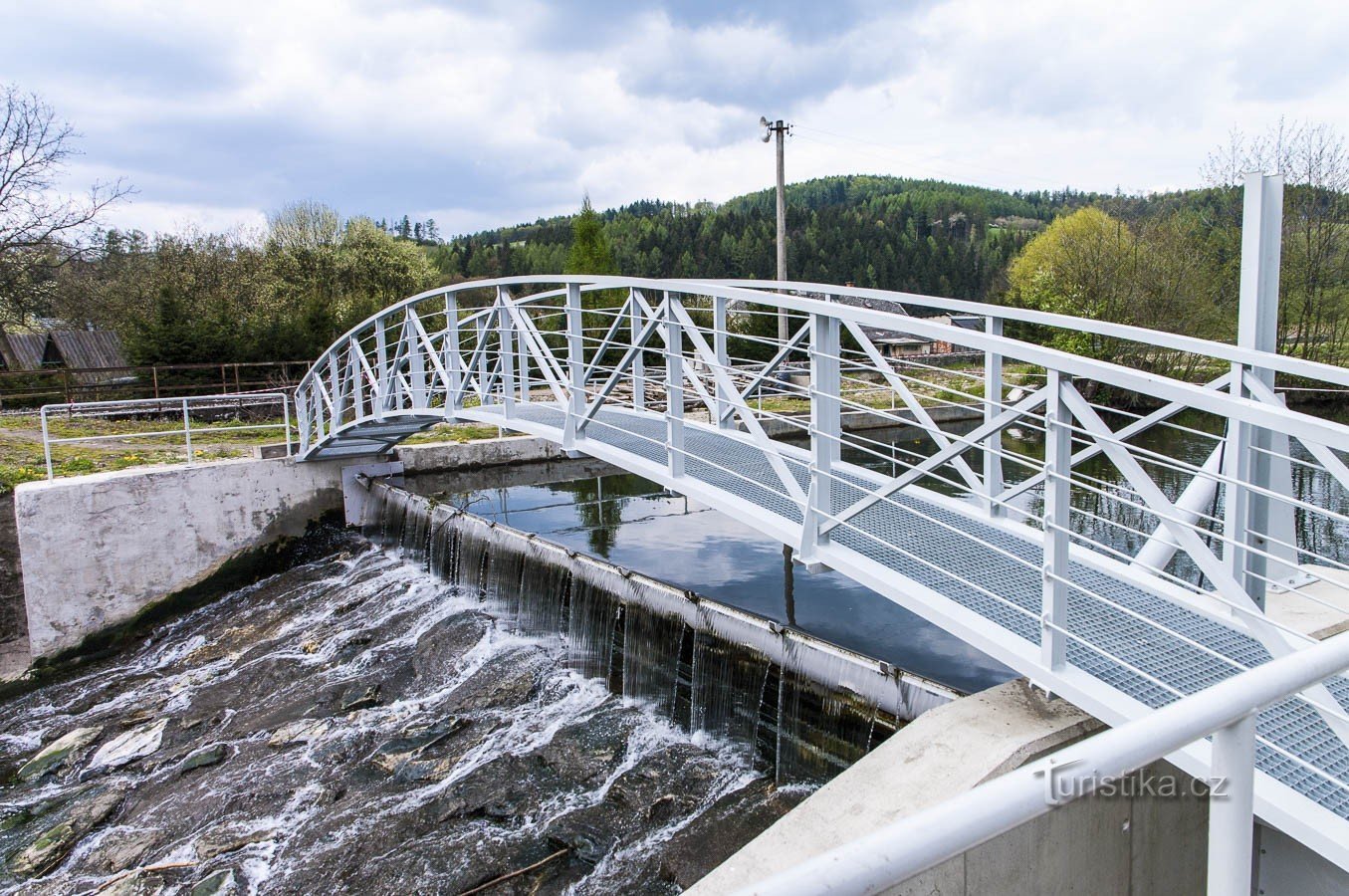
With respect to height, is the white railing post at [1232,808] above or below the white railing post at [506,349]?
below

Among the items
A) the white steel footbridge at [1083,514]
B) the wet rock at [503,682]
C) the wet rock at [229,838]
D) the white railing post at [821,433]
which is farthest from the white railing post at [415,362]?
the white railing post at [821,433]

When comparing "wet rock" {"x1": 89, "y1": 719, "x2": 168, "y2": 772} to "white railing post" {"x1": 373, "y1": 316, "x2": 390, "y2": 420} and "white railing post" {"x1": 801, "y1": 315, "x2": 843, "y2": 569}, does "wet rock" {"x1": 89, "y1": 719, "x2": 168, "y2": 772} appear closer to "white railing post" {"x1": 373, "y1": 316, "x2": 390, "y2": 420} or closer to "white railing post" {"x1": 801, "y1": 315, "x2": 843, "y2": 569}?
"white railing post" {"x1": 373, "y1": 316, "x2": 390, "y2": 420}

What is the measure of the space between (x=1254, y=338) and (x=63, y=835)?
834 cm

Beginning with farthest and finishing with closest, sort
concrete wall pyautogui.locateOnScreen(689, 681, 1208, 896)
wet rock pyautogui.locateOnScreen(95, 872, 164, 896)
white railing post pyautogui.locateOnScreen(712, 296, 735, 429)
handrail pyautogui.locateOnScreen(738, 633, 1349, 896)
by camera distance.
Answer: white railing post pyautogui.locateOnScreen(712, 296, 735, 429), wet rock pyautogui.locateOnScreen(95, 872, 164, 896), concrete wall pyautogui.locateOnScreen(689, 681, 1208, 896), handrail pyautogui.locateOnScreen(738, 633, 1349, 896)

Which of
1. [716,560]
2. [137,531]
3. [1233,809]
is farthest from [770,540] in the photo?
[1233,809]

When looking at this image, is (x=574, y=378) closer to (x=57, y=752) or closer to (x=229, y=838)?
(x=229, y=838)

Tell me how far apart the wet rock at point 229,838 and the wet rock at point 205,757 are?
113 centimetres

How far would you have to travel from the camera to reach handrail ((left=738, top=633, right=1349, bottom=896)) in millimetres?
A: 880

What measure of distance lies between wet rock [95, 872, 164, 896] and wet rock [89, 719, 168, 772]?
200 centimetres

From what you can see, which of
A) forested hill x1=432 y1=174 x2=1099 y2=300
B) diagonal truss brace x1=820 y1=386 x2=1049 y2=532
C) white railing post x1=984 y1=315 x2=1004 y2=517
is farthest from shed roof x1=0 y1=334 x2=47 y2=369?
diagonal truss brace x1=820 y1=386 x2=1049 y2=532

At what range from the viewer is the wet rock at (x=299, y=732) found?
23.9ft

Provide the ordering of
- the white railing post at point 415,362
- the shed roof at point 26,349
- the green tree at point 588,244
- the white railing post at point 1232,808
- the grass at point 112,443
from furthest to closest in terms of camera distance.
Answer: the green tree at point 588,244 < the shed roof at point 26,349 < the grass at point 112,443 < the white railing post at point 415,362 < the white railing post at point 1232,808

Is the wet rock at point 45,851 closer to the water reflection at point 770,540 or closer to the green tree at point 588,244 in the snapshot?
the water reflection at point 770,540

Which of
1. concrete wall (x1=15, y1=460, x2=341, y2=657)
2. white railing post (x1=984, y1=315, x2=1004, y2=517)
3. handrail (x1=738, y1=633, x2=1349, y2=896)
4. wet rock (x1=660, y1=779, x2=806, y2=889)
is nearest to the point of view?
handrail (x1=738, y1=633, x2=1349, y2=896)
